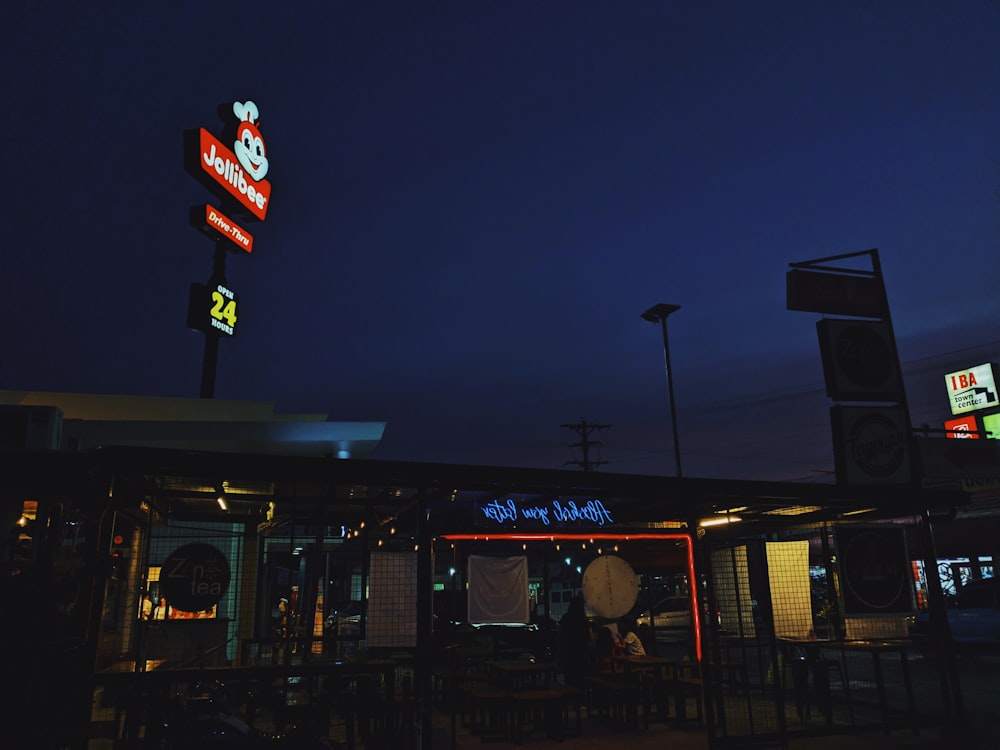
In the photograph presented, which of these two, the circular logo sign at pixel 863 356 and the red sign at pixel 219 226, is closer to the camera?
the circular logo sign at pixel 863 356

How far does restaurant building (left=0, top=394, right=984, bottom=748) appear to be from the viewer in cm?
673

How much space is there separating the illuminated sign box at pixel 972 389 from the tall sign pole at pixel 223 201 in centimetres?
3416

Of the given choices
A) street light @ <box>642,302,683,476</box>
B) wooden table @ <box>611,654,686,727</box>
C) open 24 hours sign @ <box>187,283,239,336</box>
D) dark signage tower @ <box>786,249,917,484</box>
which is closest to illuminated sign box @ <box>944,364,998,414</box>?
street light @ <box>642,302,683,476</box>

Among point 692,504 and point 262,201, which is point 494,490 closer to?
point 692,504

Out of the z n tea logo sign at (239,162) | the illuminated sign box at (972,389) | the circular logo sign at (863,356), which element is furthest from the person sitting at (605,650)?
the illuminated sign box at (972,389)

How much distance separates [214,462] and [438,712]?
8.02 m

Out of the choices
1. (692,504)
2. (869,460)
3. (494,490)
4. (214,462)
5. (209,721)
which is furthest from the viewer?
(869,460)

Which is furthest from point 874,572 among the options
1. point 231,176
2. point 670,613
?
point 231,176

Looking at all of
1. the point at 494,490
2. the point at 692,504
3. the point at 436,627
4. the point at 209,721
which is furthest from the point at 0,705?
the point at 436,627

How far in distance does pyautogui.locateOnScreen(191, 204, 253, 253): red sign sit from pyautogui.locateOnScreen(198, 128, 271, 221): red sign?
95 cm

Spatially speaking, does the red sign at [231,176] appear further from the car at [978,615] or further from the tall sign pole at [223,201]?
the car at [978,615]

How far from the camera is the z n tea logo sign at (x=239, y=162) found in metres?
21.5

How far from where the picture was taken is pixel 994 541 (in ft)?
86.4

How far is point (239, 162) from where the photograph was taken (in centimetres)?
2375
